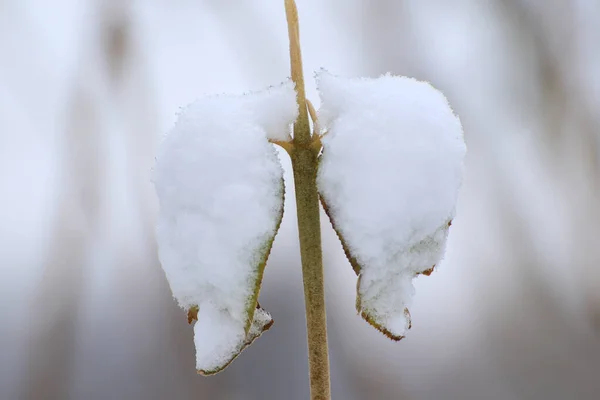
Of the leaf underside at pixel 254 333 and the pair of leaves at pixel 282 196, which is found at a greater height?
the pair of leaves at pixel 282 196

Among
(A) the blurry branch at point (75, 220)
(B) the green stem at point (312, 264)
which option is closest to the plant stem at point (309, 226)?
(B) the green stem at point (312, 264)

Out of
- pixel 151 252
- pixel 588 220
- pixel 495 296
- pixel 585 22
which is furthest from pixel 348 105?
pixel 495 296

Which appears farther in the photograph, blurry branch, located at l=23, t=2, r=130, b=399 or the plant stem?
blurry branch, located at l=23, t=2, r=130, b=399

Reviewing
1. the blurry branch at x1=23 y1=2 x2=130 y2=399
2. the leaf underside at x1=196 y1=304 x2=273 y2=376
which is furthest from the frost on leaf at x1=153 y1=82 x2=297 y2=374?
the blurry branch at x1=23 y1=2 x2=130 y2=399

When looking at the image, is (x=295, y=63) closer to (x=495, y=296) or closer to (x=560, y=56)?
(x=560, y=56)

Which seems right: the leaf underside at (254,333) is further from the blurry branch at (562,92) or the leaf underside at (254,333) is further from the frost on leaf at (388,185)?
the blurry branch at (562,92)

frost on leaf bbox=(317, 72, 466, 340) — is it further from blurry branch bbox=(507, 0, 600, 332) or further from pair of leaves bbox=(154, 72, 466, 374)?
blurry branch bbox=(507, 0, 600, 332)

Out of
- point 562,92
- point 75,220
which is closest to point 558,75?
point 562,92
